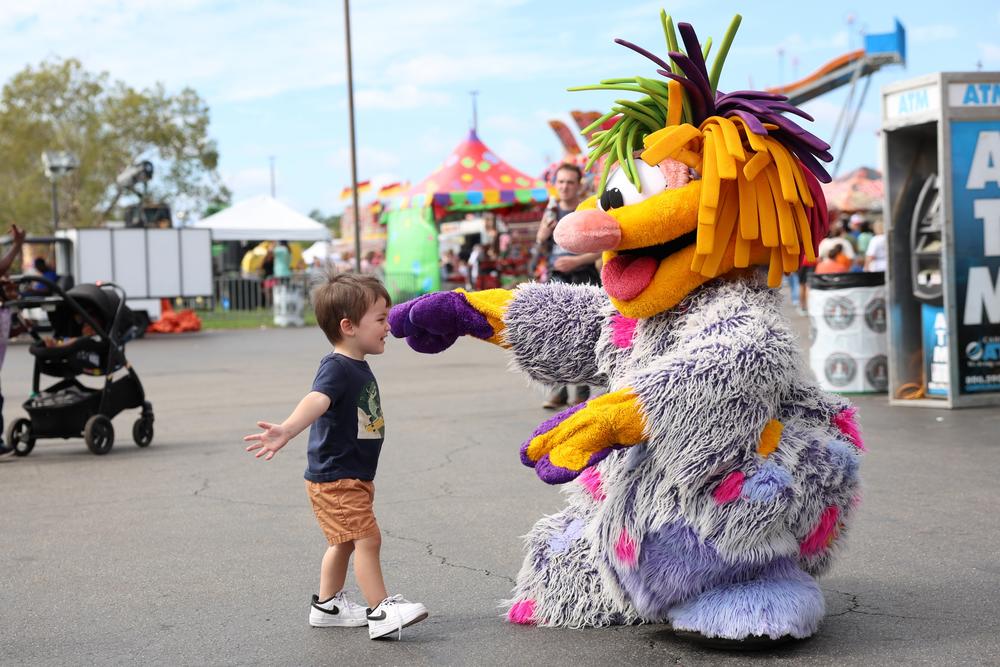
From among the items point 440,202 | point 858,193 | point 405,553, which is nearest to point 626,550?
point 405,553

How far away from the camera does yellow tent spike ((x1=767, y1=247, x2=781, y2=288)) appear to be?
3.73m

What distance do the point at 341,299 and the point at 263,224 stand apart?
30.7 m

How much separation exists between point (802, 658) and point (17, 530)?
394 cm

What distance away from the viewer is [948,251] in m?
8.77

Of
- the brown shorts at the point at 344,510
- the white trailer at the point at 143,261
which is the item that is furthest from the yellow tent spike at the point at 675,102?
the white trailer at the point at 143,261

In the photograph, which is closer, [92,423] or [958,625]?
[958,625]

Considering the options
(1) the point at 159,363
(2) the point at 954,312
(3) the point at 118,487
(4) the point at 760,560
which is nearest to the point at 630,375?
(4) the point at 760,560

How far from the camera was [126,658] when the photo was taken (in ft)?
12.4

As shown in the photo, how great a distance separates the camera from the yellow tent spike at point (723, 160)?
356 cm

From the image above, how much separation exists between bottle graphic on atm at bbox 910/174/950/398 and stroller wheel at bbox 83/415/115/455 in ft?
19.9

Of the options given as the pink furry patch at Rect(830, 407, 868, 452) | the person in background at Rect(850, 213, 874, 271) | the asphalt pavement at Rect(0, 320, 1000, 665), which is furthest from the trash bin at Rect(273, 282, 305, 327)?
the pink furry patch at Rect(830, 407, 868, 452)

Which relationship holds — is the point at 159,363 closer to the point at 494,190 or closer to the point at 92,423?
the point at 92,423

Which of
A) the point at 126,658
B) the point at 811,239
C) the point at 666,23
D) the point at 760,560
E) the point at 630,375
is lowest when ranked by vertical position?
the point at 126,658

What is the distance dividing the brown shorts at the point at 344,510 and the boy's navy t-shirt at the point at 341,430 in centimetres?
3
